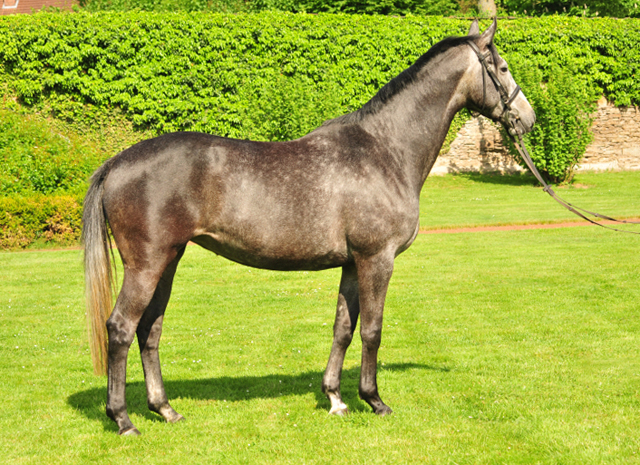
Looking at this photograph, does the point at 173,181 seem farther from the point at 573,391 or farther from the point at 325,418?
the point at 573,391

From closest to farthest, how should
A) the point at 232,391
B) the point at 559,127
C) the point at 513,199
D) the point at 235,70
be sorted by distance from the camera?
the point at 232,391 → the point at 513,199 → the point at 559,127 → the point at 235,70

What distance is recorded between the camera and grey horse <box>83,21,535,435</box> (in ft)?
14.4

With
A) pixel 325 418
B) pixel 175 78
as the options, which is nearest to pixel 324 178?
pixel 325 418

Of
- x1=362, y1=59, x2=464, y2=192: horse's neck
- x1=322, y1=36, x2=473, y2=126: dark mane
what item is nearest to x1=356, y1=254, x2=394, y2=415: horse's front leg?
x1=362, y1=59, x2=464, y2=192: horse's neck

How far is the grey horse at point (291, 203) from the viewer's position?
14.4ft

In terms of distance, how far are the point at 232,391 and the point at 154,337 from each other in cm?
113

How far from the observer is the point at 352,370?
247 inches

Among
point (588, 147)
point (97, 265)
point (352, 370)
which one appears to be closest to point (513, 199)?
point (588, 147)

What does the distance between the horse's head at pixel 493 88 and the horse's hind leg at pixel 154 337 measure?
2.59 metres

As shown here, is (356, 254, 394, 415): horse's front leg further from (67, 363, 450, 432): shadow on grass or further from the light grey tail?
the light grey tail

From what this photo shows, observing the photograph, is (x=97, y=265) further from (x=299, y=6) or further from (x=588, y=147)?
(x=299, y=6)

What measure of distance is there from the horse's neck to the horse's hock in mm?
19029

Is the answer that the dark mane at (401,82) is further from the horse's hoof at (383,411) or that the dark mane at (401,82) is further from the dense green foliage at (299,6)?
the dense green foliage at (299,6)

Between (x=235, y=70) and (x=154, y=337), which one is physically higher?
(x=235, y=70)
